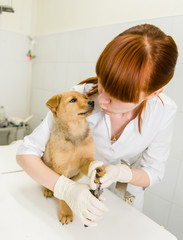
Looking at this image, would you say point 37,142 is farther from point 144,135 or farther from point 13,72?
point 13,72

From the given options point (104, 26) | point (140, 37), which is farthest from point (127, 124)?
point (104, 26)

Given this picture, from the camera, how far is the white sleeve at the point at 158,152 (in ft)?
3.07

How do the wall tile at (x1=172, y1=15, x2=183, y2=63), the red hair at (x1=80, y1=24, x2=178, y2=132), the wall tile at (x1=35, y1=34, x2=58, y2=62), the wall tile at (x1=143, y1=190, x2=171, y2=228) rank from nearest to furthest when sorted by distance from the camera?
the red hair at (x1=80, y1=24, x2=178, y2=132), the wall tile at (x1=172, y1=15, x2=183, y2=63), the wall tile at (x1=143, y1=190, x2=171, y2=228), the wall tile at (x1=35, y1=34, x2=58, y2=62)

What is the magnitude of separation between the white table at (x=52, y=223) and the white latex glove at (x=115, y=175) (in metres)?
0.15

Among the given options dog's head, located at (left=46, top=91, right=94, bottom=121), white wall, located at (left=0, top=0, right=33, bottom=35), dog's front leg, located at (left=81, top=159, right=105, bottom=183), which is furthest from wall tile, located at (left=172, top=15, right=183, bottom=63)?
white wall, located at (left=0, top=0, right=33, bottom=35)

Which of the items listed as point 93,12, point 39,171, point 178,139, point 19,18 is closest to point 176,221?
point 178,139

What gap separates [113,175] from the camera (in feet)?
2.50

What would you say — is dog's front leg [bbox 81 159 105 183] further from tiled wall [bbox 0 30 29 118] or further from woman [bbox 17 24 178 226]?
tiled wall [bbox 0 30 29 118]

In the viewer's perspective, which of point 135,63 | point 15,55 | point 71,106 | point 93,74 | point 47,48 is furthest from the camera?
point 15,55

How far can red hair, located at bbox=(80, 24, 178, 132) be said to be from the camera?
Result: 59cm

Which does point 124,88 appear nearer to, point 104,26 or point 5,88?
point 104,26

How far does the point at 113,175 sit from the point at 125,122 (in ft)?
0.94

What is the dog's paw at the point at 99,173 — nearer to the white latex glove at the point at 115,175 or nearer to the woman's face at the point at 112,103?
the white latex glove at the point at 115,175

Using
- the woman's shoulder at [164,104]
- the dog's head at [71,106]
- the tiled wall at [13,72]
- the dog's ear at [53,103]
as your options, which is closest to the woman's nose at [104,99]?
the dog's head at [71,106]
